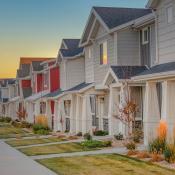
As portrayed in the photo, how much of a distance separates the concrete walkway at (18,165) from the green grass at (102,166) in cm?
40

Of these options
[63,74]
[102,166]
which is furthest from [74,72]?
[102,166]

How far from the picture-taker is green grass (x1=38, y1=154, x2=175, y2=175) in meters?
15.1

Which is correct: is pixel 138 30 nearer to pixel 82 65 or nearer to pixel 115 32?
pixel 115 32

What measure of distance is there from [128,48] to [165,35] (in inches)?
260

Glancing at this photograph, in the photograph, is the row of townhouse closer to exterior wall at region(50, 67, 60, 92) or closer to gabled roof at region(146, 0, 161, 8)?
gabled roof at region(146, 0, 161, 8)

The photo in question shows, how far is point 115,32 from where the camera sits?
28.1 m

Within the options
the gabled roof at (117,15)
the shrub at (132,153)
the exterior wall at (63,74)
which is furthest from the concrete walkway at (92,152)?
the exterior wall at (63,74)

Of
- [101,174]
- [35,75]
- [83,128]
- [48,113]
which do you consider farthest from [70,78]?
[101,174]

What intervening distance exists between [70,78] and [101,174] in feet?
86.3

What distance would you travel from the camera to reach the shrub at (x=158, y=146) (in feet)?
59.7

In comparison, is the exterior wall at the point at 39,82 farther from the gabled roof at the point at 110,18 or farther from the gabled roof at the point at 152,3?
the gabled roof at the point at 152,3

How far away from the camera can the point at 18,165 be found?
17.7m

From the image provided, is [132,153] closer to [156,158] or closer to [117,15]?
[156,158]

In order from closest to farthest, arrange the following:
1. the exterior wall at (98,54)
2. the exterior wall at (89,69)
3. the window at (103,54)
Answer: the exterior wall at (98,54) < the window at (103,54) < the exterior wall at (89,69)
